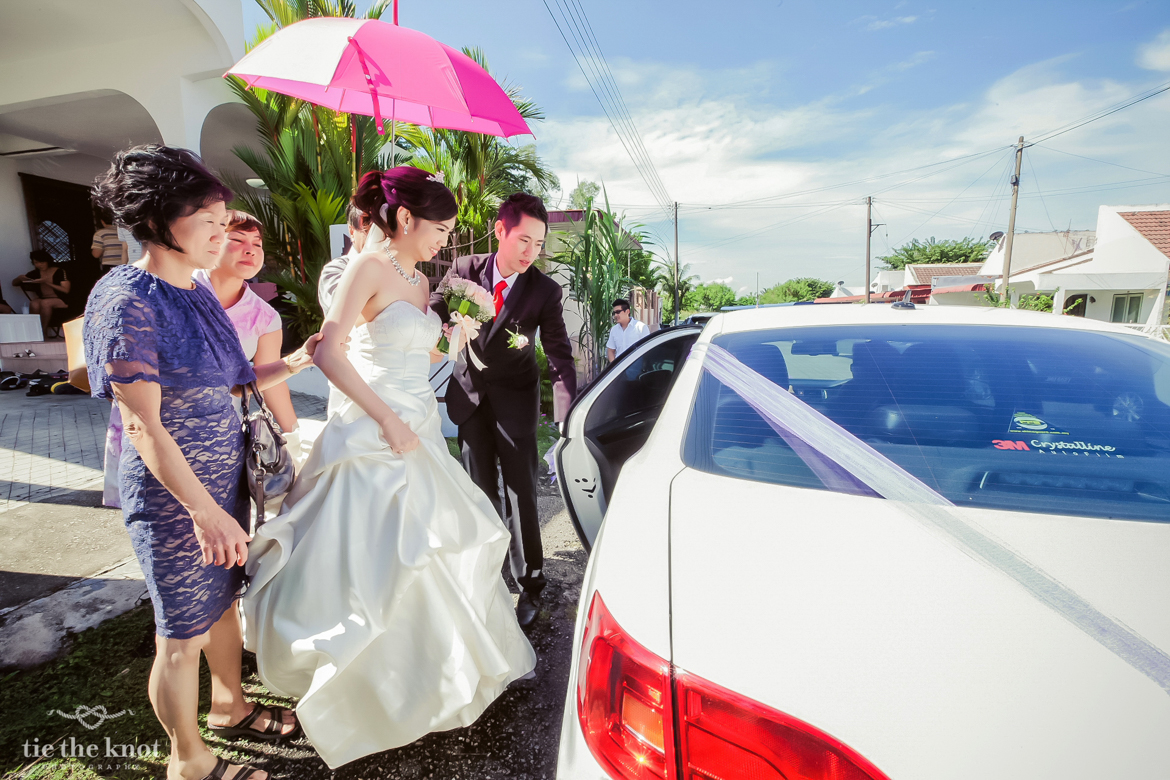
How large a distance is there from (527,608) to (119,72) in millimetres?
8960

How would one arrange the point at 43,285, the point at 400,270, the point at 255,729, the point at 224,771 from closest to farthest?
1. the point at 224,771
2. the point at 255,729
3. the point at 400,270
4. the point at 43,285

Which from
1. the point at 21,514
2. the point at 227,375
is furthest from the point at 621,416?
the point at 21,514

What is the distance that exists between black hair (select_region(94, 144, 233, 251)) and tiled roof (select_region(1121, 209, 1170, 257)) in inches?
1277

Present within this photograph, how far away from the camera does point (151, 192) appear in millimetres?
1431

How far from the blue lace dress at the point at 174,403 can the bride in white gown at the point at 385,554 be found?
20cm

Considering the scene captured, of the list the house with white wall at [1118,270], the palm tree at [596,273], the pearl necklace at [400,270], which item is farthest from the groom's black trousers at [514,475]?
the house with white wall at [1118,270]

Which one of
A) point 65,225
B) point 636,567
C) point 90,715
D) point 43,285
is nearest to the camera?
point 636,567

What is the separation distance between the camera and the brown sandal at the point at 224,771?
1656mm

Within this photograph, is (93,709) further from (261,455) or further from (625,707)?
(625,707)

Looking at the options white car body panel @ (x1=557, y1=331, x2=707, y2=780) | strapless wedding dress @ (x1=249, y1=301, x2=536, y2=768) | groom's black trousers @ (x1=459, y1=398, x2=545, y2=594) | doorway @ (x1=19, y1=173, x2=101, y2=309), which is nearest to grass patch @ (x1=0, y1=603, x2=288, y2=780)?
strapless wedding dress @ (x1=249, y1=301, x2=536, y2=768)

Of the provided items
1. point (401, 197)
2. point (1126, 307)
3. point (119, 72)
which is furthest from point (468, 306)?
point (1126, 307)

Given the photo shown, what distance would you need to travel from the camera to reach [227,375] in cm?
167

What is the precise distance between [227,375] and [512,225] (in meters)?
1.36

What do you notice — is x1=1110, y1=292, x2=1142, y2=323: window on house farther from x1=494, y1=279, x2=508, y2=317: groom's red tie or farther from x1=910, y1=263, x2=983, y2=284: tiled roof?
x1=494, y1=279, x2=508, y2=317: groom's red tie
